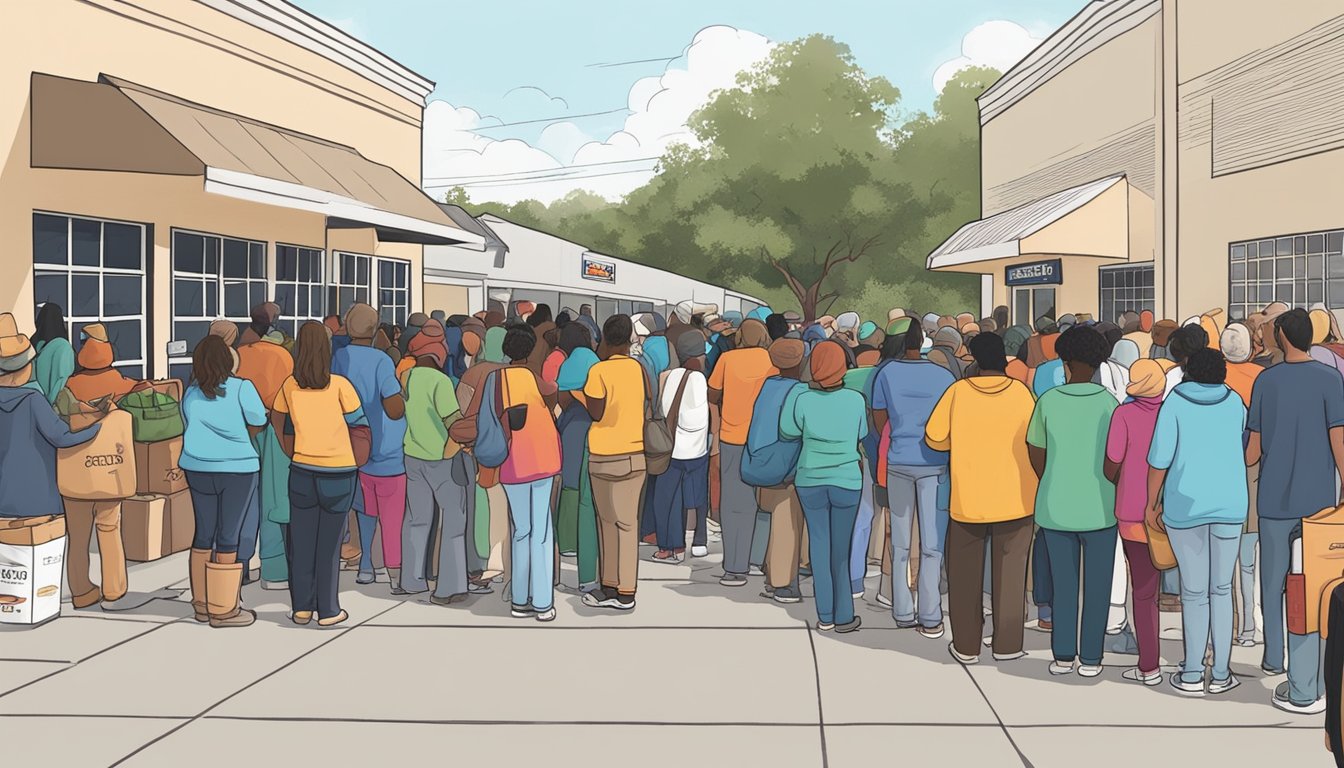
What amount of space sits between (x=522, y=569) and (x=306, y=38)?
1295 centimetres

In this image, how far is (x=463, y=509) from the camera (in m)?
8.09

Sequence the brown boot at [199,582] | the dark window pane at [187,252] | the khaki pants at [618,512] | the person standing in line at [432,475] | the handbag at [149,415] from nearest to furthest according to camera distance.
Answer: the brown boot at [199,582]
the khaki pants at [618,512]
the person standing in line at [432,475]
the handbag at [149,415]
the dark window pane at [187,252]

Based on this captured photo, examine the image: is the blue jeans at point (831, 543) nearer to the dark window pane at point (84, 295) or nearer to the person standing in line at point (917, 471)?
the person standing in line at point (917, 471)

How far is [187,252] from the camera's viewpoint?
14.6m

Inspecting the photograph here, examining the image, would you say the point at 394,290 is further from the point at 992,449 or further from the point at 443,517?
the point at 992,449

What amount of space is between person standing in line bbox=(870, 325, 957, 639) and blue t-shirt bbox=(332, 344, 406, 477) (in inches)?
127

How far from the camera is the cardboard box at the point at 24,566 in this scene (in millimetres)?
7406

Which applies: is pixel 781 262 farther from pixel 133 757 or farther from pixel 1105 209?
pixel 133 757

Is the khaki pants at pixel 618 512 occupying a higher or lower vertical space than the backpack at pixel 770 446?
lower

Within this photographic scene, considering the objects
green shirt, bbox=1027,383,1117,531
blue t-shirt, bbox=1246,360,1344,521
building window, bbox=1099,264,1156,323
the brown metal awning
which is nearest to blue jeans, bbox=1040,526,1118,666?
green shirt, bbox=1027,383,1117,531

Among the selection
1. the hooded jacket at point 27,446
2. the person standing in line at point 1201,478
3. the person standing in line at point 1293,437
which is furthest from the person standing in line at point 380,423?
the person standing in line at point 1293,437

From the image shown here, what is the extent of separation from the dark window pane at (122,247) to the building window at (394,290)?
7722 mm

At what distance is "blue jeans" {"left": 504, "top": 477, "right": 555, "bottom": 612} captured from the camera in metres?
7.67

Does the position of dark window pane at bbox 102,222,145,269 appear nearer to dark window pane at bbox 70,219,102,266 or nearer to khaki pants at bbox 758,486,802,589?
dark window pane at bbox 70,219,102,266
